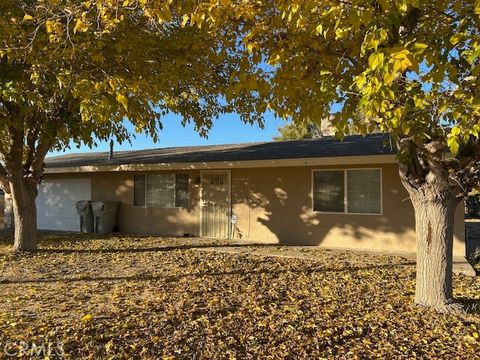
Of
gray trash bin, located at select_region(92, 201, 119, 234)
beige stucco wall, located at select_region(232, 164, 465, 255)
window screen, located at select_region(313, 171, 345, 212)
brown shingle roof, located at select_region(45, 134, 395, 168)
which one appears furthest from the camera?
gray trash bin, located at select_region(92, 201, 119, 234)

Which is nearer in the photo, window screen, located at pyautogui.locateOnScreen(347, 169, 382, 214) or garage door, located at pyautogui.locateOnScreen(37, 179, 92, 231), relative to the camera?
window screen, located at pyautogui.locateOnScreen(347, 169, 382, 214)

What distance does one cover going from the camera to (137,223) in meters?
→ 14.8

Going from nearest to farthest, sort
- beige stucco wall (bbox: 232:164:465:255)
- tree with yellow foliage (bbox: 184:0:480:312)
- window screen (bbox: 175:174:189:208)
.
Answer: tree with yellow foliage (bbox: 184:0:480:312) → beige stucco wall (bbox: 232:164:465:255) → window screen (bbox: 175:174:189:208)

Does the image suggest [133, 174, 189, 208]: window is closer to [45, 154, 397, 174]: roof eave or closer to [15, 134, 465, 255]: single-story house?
[15, 134, 465, 255]: single-story house

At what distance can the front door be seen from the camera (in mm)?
13203

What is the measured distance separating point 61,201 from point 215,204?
7.27 metres

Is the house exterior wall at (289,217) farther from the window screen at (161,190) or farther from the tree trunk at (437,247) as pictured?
the tree trunk at (437,247)

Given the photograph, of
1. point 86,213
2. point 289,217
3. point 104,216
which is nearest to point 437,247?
point 289,217

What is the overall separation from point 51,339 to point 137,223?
34.6 ft

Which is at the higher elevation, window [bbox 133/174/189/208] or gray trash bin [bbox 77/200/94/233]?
window [bbox 133/174/189/208]

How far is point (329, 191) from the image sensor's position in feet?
37.9

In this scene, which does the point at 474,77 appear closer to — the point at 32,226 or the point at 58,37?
the point at 58,37

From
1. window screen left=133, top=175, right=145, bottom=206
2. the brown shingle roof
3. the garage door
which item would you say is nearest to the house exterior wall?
window screen left=133, top=175, right=145, bottom=206

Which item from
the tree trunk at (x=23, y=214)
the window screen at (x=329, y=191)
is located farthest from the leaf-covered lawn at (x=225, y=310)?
the window screen at (x=329, y=191)
